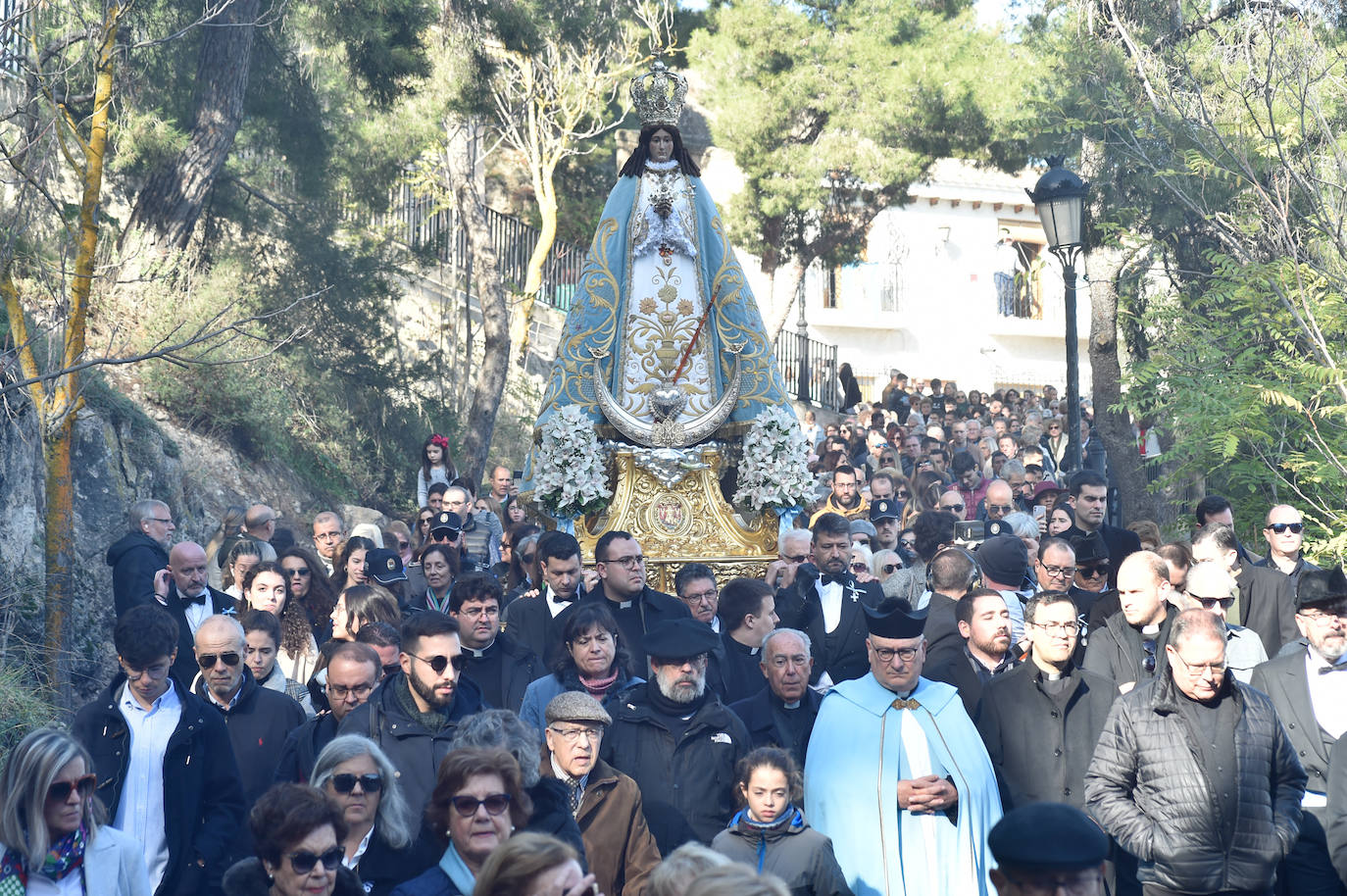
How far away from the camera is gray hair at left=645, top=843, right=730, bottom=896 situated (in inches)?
144

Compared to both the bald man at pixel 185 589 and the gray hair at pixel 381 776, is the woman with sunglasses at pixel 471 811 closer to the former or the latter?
the gray hair at pixel 381 776

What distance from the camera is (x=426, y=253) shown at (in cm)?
2023

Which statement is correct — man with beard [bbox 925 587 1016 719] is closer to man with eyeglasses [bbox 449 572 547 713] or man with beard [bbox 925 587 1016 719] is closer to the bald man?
man with eyeglasses [bbox 449 572 547 713]

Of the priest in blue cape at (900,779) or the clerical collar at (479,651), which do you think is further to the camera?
the clerical collar at (479,651)

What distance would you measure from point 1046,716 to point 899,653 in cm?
79

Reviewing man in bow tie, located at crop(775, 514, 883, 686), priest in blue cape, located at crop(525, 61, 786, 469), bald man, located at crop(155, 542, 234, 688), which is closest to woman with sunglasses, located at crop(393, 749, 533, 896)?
man in bow tie, located at crop(775, 514, 883, 686)

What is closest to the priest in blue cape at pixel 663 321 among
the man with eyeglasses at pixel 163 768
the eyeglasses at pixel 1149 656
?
the eyeglasses at pixel 1149 656

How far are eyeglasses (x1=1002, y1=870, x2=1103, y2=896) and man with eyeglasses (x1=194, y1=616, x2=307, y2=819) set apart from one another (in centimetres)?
358

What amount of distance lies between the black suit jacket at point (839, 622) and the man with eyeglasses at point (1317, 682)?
7.14ft

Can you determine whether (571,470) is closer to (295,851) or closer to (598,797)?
(598,797)

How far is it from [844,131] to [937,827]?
20712 millimetres

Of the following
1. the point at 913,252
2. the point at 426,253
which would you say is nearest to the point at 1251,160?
the point at 426,253

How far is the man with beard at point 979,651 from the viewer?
6977 millimetres

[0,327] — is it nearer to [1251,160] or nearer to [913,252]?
[1251,160]
